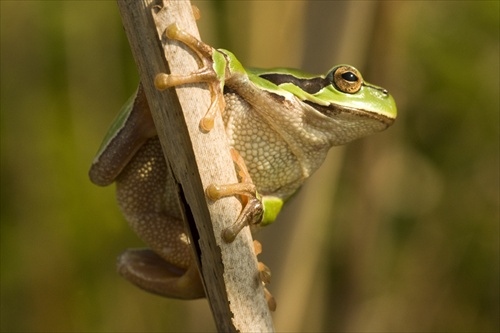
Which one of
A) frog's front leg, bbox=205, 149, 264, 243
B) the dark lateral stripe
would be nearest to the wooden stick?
frog's front leg, bbox=205, 149, 264, 243

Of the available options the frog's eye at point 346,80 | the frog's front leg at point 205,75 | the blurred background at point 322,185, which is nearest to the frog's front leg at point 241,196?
the frog's front leg at point 205,75

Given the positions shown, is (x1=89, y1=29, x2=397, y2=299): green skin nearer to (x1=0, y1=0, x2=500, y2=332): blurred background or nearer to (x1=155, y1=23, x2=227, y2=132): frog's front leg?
(x1=155, y1=23, x2=227, y2=132): frog's front leg

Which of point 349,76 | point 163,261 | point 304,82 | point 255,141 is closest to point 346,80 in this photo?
point 349,76

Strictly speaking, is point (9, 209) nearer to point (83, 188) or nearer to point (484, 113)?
point (83, 188)

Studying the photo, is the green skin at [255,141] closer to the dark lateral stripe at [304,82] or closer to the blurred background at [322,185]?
the dark lateral stripe at [304,82]

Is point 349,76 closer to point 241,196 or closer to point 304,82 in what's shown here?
point 304,82

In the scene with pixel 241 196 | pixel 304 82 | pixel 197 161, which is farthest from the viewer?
pixel 304 82

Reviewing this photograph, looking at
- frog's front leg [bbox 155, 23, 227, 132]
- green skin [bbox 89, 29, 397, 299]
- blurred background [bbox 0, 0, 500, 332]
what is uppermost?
frog's front leg [bbox 155, 23, 227, 132]

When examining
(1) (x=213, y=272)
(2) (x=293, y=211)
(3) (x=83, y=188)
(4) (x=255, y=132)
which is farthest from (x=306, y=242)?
(1) (x=213, y=272)
